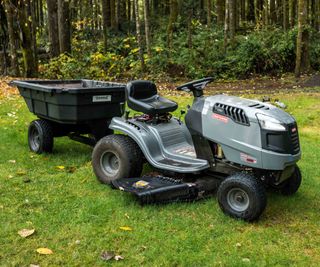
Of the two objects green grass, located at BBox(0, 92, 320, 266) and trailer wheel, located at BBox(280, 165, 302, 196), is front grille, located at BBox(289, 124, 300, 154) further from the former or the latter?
green grass, located at BBox(0, 92, 320, 266)

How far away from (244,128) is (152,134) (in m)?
1.42

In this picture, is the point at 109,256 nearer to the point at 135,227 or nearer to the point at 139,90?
the point at 135,227

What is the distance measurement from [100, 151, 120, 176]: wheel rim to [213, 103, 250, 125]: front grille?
1631 millimetres

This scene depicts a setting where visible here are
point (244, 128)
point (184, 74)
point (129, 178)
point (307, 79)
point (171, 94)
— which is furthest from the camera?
point (184, 74)

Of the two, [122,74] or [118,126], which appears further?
[122,74]

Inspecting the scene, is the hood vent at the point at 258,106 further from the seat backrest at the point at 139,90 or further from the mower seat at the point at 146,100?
the seat backrest at the point at 139,90

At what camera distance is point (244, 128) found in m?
4.68

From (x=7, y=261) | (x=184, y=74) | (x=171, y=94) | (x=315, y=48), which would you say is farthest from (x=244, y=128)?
(x=315, y=48)

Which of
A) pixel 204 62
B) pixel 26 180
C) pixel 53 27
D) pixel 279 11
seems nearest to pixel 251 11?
pixel 279 11

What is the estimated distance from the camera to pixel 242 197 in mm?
4754

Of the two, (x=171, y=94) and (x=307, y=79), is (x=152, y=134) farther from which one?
(x=307, y=79)

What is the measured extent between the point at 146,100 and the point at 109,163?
992 mm

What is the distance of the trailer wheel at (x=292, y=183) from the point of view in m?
5.35

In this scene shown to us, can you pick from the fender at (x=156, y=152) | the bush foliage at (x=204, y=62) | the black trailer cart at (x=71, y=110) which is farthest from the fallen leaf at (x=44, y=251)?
the bush foliage at (x=204, y=62)
